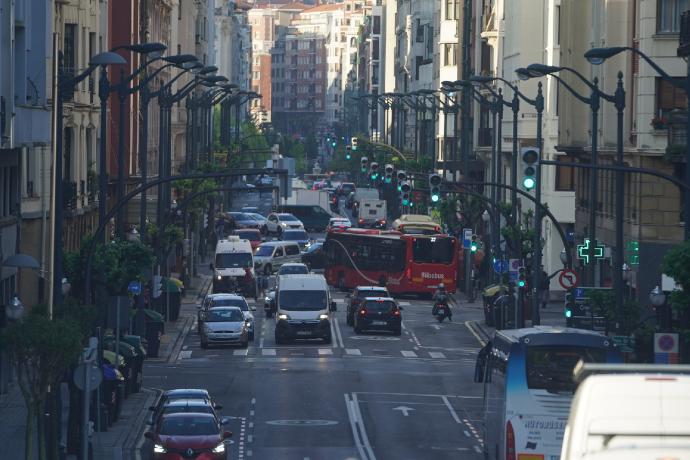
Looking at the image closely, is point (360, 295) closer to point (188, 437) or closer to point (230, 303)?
point (230, 303)

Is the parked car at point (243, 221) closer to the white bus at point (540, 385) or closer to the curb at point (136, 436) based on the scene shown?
the curb at point (136, 436)

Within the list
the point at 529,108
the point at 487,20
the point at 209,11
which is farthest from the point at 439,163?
the point at 209,11

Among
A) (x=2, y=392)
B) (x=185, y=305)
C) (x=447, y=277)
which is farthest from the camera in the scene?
(x=447, y=277)

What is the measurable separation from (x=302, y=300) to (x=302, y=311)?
0.40 meters

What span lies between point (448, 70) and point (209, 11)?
41432mm

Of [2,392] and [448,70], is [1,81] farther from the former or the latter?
[448,70]

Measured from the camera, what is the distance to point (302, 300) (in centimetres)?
5566

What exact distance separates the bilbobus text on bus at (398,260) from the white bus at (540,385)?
1976 inches

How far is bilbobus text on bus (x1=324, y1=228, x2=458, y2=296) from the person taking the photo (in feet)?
244

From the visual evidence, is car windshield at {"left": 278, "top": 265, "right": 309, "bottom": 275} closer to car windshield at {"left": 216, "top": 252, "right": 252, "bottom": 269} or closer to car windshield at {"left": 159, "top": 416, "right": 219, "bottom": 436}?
car windshield at {"left": 216, "top": 252, "right": 252, "bottom": 269}

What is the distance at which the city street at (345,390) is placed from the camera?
111 feet

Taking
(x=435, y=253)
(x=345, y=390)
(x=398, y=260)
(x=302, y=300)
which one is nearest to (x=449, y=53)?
(x=398, y=260)

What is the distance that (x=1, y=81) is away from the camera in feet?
115

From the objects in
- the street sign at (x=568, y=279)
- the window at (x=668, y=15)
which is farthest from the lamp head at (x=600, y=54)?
the window at (x=668, y=15)
